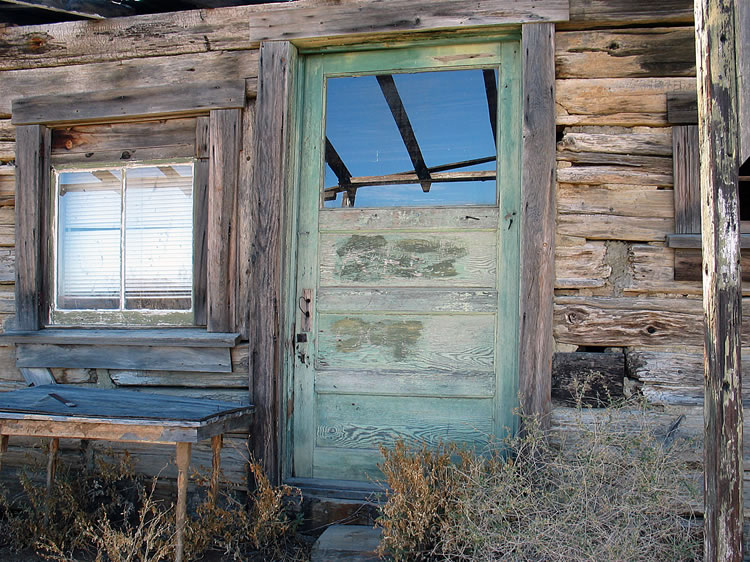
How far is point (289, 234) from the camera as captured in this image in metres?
3.64

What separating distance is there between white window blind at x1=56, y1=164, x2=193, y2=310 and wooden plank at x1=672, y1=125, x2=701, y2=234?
2.67 m

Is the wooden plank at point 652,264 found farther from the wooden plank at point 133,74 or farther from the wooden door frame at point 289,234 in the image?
the wooden plank at point 133,74

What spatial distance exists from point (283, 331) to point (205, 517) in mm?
1020

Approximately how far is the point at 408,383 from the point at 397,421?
0.71 feet

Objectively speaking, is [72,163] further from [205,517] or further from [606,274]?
[606,274]

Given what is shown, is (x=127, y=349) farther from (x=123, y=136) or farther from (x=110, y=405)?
(x=123, y=136)

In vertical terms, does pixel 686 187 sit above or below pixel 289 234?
above

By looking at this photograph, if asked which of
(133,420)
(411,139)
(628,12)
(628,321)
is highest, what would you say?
(628,12)

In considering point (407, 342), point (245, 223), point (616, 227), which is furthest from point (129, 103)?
point (616, 227)

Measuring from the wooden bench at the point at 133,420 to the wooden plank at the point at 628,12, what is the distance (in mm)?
2685

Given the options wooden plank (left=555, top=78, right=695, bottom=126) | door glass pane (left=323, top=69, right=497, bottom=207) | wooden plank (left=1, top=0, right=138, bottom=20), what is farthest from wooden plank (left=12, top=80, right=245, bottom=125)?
wooden plank (left=555, top=78, right=695, bottom=126)

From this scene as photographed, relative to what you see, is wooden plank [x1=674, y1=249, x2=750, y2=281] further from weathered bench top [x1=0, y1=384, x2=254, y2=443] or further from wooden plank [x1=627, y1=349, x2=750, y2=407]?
weathered bench top [x1=0, y1=384, x2=254, y2=443]

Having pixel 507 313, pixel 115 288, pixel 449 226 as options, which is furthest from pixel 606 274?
pixel 115 288

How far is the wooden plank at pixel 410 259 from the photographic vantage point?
3535mm
